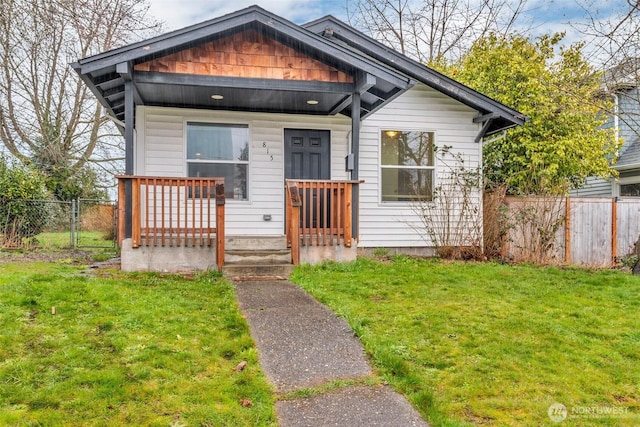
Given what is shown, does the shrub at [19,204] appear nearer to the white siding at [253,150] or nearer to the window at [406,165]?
the white siding at [253,150]

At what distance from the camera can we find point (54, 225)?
12.1 m

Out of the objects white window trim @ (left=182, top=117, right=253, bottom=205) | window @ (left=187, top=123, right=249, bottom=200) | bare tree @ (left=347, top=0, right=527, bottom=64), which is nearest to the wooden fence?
white window trim @ (left=182, top=117, right=253, bottom=205)

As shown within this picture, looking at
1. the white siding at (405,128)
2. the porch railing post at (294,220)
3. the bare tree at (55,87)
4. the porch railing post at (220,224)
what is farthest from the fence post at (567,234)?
the bare tree at (55,87)

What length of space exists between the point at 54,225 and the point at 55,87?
7.59 metres

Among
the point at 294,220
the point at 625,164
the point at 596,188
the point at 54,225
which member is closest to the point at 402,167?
the point at 294,220

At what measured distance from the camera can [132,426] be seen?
2.51 metres

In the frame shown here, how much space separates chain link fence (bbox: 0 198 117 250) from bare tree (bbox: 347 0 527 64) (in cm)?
1212

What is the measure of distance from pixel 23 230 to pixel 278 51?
787 centimetres

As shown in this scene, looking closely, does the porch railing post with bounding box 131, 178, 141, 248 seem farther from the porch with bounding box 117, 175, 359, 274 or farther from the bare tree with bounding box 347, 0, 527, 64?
the bare tree with bounding box 347, 0, 527, 64

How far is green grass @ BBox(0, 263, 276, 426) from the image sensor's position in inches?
105

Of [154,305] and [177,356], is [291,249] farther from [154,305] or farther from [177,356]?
[177,356]

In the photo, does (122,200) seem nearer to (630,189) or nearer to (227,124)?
(227,124)

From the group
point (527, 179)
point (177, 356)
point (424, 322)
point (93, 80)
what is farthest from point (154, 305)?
point (527, 179)

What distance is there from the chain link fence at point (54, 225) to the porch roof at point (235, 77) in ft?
14.4
